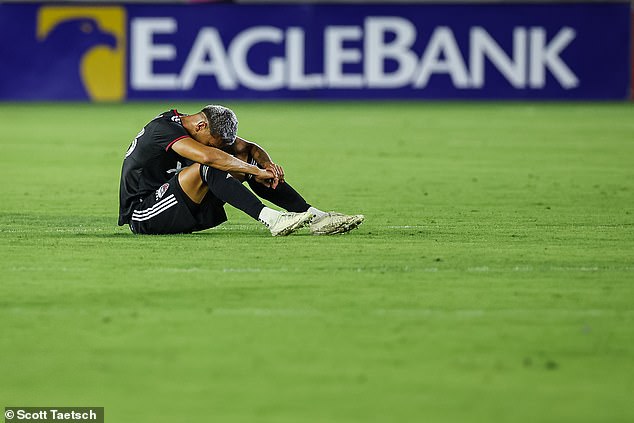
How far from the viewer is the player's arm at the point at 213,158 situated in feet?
34.8

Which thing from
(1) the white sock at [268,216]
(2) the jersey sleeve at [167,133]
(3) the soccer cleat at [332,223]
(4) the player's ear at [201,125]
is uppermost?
(4) the player's ear at [201,125]

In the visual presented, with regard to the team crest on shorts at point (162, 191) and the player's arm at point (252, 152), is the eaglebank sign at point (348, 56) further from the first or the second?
the team crest on shorts at point (162, 191)

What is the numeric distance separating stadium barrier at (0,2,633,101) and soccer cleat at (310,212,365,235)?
20273mm

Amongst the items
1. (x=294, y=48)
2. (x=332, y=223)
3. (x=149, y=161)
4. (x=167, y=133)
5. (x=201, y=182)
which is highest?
(x=294, y=48)

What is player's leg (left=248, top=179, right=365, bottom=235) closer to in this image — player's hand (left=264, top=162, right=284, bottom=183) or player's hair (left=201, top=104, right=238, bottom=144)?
player's hand (left=264, top=162, right=284, bottom=183)

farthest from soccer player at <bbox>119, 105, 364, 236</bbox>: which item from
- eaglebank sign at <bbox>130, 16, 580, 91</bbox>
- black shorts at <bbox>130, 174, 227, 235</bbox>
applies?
eaglebank sign at <bbox>130, 16, 580, 91</bbox>

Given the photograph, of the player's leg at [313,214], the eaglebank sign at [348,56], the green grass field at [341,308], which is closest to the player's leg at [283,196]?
the player's leg at [313,214]

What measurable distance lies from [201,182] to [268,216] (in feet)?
1.84

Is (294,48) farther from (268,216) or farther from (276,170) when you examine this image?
(268,216)

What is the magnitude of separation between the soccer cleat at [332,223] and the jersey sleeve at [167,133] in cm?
121

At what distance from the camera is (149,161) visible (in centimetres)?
1114

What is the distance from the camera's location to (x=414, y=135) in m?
24.0

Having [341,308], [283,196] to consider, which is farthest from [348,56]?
[341,308]

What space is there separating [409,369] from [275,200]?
4712mm
